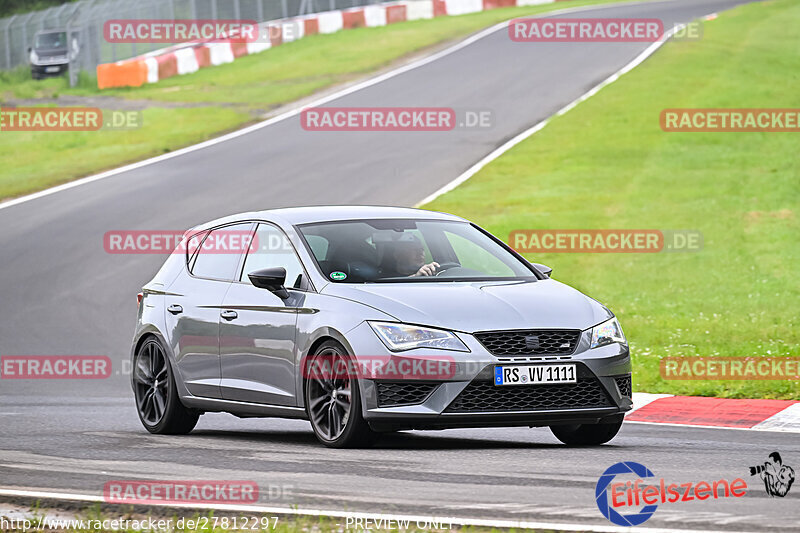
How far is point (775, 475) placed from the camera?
770 cm

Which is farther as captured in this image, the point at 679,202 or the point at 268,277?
the point at 679,202

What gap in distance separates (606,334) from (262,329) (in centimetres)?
239

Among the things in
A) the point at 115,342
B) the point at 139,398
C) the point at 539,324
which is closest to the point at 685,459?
the point at 539,324

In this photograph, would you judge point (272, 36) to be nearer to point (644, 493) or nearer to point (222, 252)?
point (222, 252)

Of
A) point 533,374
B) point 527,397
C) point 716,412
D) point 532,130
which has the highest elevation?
point 533,374

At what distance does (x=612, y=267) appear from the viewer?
2088 centimetres

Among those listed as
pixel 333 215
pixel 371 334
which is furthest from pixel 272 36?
pixel 371 334

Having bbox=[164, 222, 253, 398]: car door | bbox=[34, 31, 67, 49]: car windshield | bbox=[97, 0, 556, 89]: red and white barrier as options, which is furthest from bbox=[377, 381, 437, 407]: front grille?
bbox=[34, 31, 67, 49]: car windshield

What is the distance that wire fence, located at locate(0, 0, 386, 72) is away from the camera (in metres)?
42.1

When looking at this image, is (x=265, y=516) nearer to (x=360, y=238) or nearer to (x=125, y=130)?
(x=360, y=238)

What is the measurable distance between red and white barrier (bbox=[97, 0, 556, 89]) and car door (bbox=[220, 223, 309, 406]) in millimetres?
31745

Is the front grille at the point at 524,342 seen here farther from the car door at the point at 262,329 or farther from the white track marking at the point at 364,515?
the white track marking at the point at 364,515

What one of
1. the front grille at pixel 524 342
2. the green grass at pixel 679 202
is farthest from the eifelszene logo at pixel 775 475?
the green grass at pixel 679 202

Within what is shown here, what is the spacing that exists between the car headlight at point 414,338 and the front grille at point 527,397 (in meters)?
0.29
